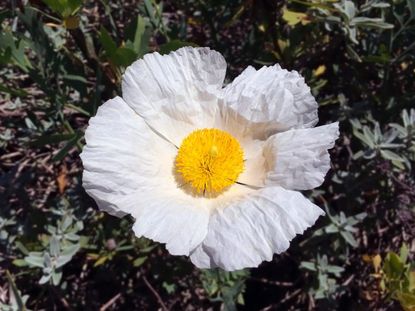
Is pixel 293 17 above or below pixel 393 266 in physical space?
above

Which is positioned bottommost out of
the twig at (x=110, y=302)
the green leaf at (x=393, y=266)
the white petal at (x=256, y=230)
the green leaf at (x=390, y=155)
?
the twig at (x=110, y=302)

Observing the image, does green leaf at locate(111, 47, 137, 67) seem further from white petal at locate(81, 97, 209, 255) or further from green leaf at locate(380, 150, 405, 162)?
green leaf at locate(380, 150, 405, 162)

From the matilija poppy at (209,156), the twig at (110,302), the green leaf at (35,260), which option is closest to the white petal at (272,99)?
the matilija poppy at (209,156)

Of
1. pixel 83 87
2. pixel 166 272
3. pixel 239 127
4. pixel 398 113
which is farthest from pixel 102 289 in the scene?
pixel 398 113

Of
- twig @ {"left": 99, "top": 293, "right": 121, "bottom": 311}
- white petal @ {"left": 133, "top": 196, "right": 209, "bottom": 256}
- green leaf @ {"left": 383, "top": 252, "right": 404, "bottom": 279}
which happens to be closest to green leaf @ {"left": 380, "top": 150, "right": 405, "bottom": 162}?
green leaf @ {"left": 383, "top": 252, "right": 404, "bottom": 279}

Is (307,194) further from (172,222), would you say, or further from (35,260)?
(35,260)

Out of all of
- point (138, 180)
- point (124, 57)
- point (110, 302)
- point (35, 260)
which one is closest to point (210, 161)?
point (138, 180)

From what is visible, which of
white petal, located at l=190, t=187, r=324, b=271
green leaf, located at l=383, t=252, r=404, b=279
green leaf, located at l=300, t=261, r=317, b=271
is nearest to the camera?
white petal, located at l=190, t=187, r=324, b=271

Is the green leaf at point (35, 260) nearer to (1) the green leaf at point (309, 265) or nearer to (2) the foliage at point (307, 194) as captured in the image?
(2) the foliage at point (307, 194)
